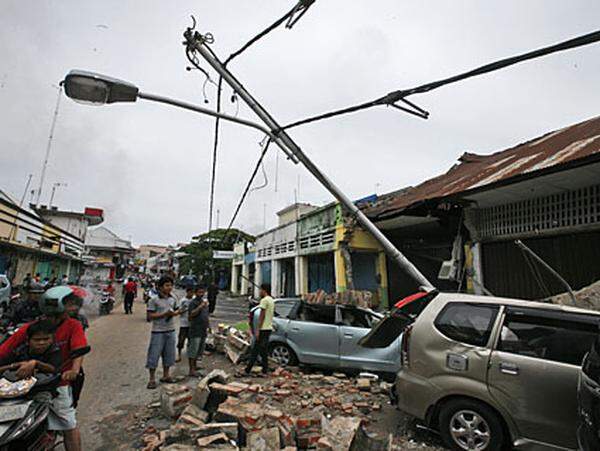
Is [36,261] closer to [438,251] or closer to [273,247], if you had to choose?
[273,247]

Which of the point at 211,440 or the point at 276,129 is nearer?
the point at 211,440

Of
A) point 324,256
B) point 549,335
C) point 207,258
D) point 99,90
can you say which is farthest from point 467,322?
point 207,258

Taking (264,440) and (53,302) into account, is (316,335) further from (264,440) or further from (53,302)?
(53,302)

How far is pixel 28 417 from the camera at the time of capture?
7.63ft

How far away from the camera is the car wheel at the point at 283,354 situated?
6.49 meters

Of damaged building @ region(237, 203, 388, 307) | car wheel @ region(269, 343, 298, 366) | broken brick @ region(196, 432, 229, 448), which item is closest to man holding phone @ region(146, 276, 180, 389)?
car wheel @ region(269, 343, 298, 366)

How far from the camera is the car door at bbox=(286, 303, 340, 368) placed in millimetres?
6176

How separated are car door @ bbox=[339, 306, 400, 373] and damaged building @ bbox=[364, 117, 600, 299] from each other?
105 inches

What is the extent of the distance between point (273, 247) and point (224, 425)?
16.6 m

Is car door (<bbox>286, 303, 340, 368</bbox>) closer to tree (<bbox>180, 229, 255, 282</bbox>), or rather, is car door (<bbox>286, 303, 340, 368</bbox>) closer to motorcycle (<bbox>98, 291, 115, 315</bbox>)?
motorcycle (<bbox>98, 291, 115, 315</bbox>)

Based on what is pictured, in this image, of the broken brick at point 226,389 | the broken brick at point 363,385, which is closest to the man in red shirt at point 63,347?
the broken brick at point 226,389

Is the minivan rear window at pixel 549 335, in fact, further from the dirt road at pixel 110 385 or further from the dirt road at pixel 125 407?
the dirt road at pixel 110 385

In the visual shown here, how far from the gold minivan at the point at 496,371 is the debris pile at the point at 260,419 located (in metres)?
0.79

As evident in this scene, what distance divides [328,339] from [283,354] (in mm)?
1028
